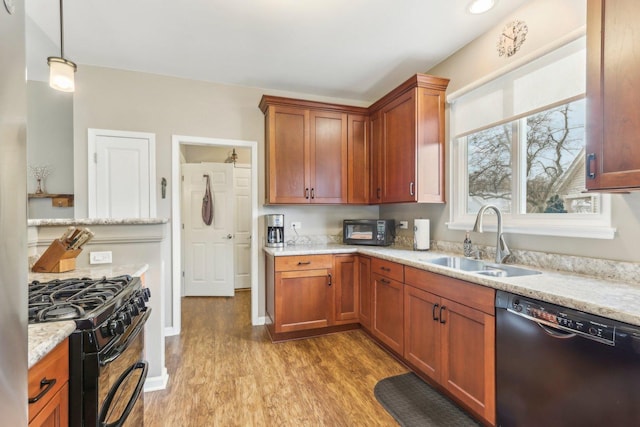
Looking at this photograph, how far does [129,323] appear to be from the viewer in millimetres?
1241

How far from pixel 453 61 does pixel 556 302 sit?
227cm

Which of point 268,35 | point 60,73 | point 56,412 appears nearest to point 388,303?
point 56,412

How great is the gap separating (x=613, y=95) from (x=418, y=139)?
1.45 meters

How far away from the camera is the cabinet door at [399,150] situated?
2697 millimetres

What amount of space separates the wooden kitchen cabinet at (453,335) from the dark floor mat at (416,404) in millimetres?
103

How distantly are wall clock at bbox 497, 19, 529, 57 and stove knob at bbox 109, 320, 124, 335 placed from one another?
2862 mm

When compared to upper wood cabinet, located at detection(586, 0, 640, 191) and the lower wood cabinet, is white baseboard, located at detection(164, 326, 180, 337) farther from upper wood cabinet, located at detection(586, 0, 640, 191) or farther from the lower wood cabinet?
upper wood cabinet, located at detection(586, 0, 640, 191)

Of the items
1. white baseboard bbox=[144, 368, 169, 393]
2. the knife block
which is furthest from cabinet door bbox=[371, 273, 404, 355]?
the knife block

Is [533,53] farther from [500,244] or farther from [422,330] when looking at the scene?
[422,330]

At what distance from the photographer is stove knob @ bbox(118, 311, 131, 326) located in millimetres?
1183

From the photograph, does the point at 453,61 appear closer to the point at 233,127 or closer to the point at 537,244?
the point at 537,244

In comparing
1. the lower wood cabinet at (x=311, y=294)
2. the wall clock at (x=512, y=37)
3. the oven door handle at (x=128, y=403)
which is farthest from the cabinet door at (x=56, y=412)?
the wall clock at (x=512, y=37)

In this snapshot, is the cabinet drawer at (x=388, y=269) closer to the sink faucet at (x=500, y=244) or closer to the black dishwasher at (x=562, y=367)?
the sink faucet at (x=500, y=244)

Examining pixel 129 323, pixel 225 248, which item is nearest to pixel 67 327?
pixel 129 323
